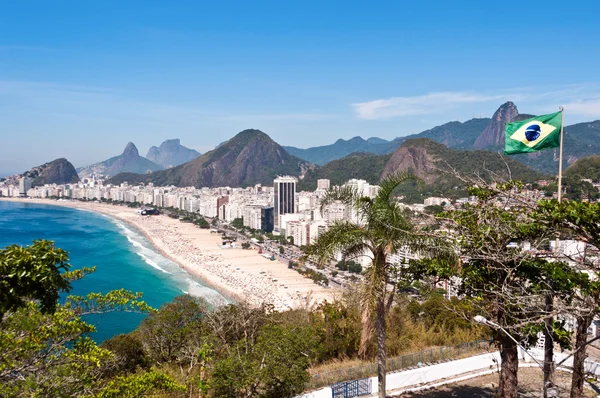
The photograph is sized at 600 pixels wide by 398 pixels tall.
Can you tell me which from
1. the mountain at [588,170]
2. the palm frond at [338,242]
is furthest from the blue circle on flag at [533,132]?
the mountain at [588,170]

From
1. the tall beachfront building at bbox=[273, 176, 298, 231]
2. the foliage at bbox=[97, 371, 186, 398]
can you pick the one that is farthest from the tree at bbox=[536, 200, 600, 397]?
the tall beachfront building at bbox=[273, 176, 298, 231]

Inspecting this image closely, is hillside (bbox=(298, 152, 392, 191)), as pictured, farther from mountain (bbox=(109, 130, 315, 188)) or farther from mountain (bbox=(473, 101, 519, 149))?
mountain (bbox=(473, 101, 519, 149))

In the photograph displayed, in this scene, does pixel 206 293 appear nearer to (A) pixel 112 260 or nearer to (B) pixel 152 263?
(B) pixel 152 263

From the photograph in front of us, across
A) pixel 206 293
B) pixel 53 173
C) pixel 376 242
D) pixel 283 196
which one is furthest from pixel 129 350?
pixel 53 173

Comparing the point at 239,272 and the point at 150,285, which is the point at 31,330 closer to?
the point at 150,285

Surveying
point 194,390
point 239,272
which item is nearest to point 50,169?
point 239,272

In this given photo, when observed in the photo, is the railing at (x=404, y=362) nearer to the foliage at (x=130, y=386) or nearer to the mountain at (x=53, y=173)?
the foliage at (x=130, y=386)
